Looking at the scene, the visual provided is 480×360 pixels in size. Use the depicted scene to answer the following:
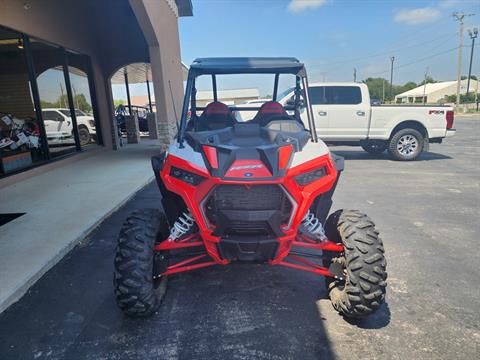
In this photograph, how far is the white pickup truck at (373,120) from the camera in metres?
9.30

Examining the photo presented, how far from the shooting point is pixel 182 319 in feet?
8.98

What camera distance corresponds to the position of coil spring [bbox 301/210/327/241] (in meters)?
2.71

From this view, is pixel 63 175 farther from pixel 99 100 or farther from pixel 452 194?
pixel 452 194

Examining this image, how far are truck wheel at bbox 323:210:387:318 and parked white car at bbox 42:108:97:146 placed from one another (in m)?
8.57

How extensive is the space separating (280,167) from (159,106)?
25.6 feet

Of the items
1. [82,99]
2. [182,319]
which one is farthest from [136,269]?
[82,99]

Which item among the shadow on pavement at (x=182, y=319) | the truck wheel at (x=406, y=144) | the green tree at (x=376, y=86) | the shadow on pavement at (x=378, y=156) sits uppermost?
the green tree at (x=376, y=86)

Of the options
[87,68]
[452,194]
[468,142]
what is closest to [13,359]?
[452,194]

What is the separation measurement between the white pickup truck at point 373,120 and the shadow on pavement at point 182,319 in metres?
6.61

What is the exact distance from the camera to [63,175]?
7.90m

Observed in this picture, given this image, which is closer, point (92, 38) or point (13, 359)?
point (13, 359)

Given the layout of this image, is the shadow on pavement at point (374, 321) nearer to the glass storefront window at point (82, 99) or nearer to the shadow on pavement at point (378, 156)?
the shadow on pavement at point (378, 156)

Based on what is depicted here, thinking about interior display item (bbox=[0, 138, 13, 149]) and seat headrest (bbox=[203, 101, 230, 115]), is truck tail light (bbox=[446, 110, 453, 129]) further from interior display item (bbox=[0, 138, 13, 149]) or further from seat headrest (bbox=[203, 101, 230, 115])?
interior display item (bbox=[0, 138, 13, 149])

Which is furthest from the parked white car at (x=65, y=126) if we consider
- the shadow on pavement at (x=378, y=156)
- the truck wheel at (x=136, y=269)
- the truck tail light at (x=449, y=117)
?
the truck tail light at (x=449, y=117)
